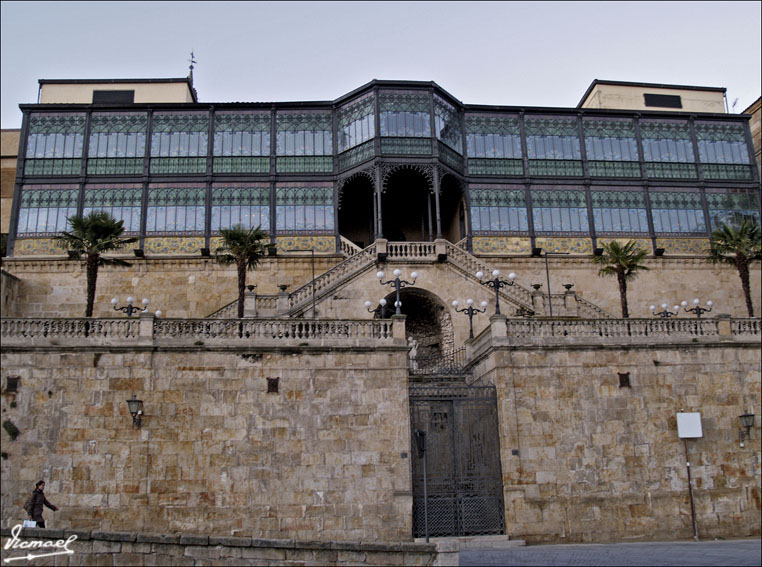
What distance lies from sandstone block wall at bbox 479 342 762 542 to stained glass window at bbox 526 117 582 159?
18993mm

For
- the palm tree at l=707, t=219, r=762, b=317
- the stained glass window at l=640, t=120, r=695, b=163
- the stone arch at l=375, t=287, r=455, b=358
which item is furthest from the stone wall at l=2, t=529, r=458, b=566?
the stained glass window at l=640, t=120, r=695, b=163

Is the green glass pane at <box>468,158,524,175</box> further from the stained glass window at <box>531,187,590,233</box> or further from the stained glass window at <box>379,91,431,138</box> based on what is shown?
the stained glass window at <box>379,91,431,138</box>

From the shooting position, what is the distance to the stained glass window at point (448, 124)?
3756cm

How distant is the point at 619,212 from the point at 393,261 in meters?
13.6

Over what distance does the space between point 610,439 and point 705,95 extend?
31247 mm

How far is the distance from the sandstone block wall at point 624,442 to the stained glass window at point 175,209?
20105 millimetres

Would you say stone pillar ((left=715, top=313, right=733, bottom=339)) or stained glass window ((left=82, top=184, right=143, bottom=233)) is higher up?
stained glass window ((left=82, top=184, right=143, bottom=233))

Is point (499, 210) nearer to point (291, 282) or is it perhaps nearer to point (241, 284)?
point (291, 282)

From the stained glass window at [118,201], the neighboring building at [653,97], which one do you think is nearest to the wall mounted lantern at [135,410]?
the stained glass window at [118,201]

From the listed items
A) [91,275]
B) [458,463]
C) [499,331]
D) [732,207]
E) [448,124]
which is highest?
[448,124]

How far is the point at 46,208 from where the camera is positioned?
3644 centimetres

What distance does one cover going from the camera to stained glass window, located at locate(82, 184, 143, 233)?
36.4 metres

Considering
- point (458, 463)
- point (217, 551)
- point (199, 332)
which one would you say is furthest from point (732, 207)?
point (217, 551)

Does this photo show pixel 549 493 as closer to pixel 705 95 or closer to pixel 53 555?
pixel 53 555
